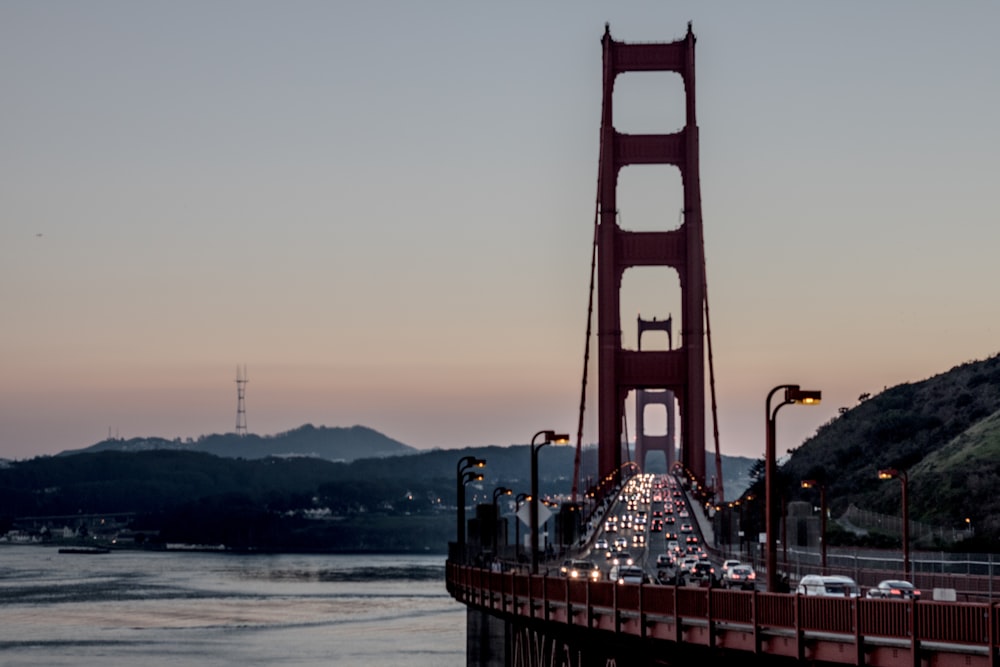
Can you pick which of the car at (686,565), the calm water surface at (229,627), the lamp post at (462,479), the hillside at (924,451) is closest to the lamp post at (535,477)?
the lamp post at (462,479)

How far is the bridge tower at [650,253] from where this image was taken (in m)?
114

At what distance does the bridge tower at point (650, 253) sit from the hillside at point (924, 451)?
51.4ft

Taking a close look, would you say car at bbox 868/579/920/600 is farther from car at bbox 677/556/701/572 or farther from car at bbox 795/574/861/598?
car at bbox 677/556/701/572

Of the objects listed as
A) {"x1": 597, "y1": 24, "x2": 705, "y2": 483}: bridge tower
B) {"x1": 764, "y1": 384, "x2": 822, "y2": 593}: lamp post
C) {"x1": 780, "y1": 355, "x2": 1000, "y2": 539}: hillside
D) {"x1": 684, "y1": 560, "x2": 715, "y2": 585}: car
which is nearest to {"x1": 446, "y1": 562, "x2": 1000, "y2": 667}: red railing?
{"x1": 764, "y1": 384, "x2": 822, "y2": 593}: lamp post

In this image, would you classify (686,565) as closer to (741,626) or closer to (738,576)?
(738,576)

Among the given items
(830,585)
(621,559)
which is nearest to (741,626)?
(830,585)

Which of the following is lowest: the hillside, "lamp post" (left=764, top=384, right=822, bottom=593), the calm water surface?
the calm water surface

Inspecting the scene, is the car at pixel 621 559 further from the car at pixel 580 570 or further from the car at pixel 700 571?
the car at pixel 700 571

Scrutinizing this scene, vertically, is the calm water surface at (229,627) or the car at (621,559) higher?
the car at (621,559)

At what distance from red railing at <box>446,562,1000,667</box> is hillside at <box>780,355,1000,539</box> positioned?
58.6m

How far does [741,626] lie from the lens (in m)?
27.7

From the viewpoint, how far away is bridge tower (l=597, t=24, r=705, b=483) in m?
114

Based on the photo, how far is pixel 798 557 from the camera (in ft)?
219

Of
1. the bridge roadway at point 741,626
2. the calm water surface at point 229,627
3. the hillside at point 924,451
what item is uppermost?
the hillside at point 924,451
